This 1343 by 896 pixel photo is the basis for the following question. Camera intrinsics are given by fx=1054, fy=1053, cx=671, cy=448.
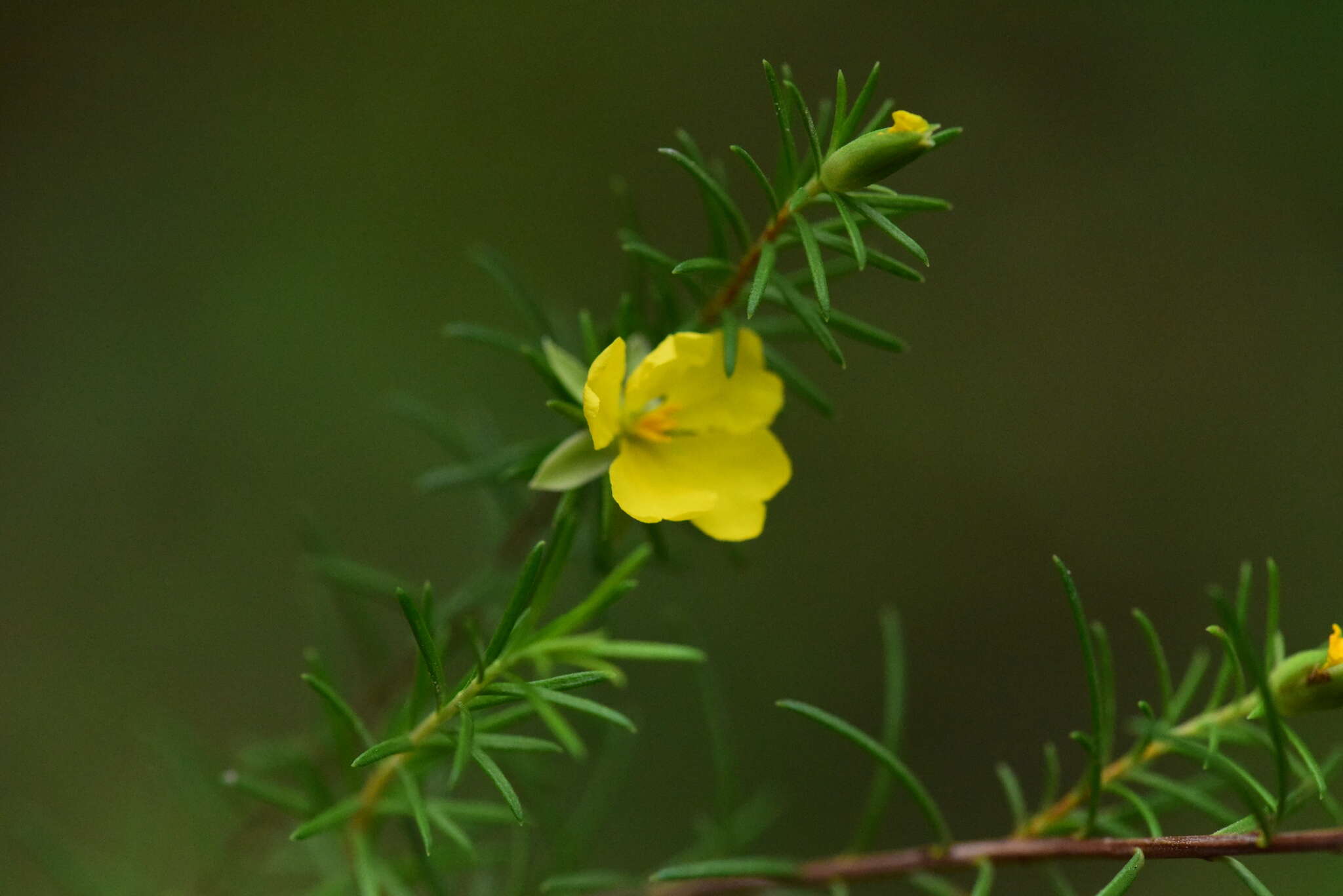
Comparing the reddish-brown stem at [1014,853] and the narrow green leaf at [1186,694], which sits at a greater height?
the narrow green leaf at [1186,694]

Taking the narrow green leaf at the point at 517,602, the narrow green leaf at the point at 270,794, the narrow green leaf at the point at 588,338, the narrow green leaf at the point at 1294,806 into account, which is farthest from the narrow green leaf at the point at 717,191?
the narrow green leaf at the point at 270,794

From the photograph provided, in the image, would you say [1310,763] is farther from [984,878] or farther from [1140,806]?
[984,878]

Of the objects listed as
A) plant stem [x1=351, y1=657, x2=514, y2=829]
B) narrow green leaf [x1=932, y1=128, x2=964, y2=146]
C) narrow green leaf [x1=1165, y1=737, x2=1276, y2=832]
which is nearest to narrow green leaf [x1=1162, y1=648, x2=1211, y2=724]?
narrow green leaf [x1=1165, y1=737, x2=1276, y2=832]

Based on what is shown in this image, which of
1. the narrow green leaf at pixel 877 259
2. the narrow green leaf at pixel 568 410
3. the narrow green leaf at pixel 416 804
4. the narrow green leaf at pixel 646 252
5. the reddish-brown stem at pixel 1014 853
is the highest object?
the narrow green leaf at pixel 646 252

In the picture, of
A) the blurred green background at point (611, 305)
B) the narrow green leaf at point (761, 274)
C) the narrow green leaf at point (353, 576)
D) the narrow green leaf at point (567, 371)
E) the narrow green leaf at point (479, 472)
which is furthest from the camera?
the blurred green background at point (611, 305)

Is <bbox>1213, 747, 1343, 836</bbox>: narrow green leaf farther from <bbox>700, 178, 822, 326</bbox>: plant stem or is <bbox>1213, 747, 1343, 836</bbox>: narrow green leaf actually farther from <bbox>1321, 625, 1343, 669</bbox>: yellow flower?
<bbox>700, 178, 822, 326</bbox>: plant stem

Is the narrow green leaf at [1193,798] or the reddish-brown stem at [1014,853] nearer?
the reddish-brown stem at [1014,853]

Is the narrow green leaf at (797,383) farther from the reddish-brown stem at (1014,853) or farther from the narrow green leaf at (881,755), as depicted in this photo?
the reddish-brown stem at (1014,853)
